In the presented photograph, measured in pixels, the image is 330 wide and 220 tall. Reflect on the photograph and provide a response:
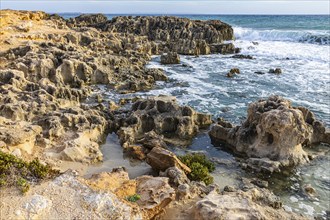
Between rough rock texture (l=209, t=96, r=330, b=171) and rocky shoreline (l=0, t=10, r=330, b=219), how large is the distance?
53 millimetres

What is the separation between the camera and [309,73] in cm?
4006

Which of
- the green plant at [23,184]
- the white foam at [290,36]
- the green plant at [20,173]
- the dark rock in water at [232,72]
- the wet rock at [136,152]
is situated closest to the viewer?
the green plant at [23,184]

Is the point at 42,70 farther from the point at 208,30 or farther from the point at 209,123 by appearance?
the point at 208,30

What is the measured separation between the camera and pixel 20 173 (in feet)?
34.7

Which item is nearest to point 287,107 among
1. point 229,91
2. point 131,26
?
point 229,91

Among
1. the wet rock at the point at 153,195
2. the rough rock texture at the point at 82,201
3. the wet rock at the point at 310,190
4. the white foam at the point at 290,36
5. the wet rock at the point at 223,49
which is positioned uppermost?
the white foam at the point at 290,36

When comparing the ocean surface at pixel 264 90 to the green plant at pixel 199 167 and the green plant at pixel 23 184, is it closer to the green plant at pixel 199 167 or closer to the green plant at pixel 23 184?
the green plant at pixel 199 167

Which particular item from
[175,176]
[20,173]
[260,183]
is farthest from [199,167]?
[20,173]

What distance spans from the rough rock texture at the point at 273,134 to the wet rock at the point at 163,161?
14.8 ft

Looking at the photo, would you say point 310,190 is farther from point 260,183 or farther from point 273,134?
point 273,134

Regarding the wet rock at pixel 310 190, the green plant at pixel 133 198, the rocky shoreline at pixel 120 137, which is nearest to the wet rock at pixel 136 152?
the rocky shoreline at pixel 120 137

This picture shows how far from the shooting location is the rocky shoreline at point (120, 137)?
9.74m

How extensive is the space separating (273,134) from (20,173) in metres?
12.5

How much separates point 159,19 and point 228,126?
2285 inches
